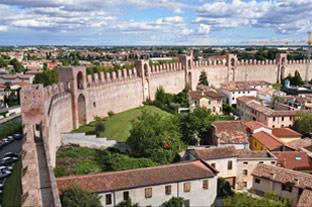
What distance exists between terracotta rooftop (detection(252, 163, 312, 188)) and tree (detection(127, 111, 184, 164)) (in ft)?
21.6

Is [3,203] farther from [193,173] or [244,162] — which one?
[244,162]

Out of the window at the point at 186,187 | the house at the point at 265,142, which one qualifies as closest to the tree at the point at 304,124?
the house at the point at 265,142

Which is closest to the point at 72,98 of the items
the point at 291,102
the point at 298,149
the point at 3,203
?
the point at 3,203

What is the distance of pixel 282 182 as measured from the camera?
20.5 m

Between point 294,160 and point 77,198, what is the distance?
637 inches

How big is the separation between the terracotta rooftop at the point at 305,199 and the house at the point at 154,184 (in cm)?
485

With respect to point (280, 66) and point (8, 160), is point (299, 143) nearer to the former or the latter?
point (8, 160)

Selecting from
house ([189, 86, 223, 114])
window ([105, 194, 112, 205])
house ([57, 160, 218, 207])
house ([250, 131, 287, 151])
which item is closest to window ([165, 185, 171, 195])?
house ([57, 160, 218, 207])

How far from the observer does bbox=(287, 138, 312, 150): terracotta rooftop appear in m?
Result: 27.3

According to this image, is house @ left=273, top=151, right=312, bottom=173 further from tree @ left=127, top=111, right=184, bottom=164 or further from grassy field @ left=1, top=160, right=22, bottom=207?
grassy field @ left=1, top=160, right=22, bottom=207

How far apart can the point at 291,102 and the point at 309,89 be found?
1562 centimetres

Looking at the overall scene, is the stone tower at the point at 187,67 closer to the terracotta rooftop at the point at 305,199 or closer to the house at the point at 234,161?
the house at the point at 234,161

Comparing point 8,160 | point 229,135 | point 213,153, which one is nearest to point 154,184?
point 213,153

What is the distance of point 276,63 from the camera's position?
2650 inches
